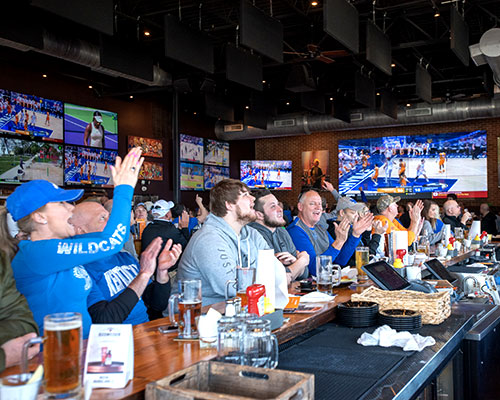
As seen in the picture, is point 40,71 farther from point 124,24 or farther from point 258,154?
point 258,154

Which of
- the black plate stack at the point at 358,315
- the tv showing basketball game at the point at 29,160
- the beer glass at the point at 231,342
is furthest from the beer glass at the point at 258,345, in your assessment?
the tv showing basketball game at the point at 29,160

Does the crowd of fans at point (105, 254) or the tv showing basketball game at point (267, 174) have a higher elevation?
the tv showing basketball game at point (267, 174)

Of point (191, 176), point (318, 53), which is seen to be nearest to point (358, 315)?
point (318, 53)

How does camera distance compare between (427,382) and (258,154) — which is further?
(258,154)

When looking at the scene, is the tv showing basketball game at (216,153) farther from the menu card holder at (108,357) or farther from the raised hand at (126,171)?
the menu card holder at (108,357)

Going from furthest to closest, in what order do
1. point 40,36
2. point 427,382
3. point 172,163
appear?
point 172,163 < point 40,36 < point 427,382

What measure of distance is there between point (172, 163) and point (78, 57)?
5.60 metres

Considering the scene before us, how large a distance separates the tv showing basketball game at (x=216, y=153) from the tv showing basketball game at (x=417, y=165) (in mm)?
3284

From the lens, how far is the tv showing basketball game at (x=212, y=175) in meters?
14.2

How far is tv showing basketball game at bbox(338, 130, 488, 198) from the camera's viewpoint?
1361cm

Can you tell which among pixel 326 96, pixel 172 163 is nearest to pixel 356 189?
pixel 326 96

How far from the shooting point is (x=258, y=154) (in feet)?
54.7

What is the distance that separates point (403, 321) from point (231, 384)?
1.18 meters

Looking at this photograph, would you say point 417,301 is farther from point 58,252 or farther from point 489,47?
point 489,47
